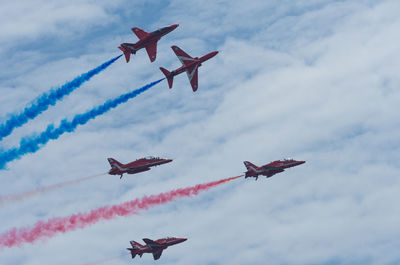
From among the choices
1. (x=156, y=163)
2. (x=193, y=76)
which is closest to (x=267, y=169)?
(x=156, y=163)

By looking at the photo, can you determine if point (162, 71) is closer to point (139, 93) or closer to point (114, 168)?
point (139, 93)

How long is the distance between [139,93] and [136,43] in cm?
1266

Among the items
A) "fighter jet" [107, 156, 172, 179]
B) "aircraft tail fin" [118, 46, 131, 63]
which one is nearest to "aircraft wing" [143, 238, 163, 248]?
Result: "fighter jet" [107, 156, 172, 179]

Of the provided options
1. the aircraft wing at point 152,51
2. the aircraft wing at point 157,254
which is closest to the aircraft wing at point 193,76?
the aircraft wing at point 152,51

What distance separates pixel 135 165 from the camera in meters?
130

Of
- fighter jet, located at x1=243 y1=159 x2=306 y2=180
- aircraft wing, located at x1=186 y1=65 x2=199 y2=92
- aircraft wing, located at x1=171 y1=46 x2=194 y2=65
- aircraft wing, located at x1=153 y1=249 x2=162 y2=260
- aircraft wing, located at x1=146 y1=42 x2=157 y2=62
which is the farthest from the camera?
aircraft wing, located at x1=171 y1=46 x2=194 y2=65

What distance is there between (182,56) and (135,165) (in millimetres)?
28828

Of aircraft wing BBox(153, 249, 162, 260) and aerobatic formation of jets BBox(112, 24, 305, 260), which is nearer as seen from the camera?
aerobatic formation of jets BBox(112, 24, 305, 260)

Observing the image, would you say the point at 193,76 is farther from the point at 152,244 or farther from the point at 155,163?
the point at 152,244

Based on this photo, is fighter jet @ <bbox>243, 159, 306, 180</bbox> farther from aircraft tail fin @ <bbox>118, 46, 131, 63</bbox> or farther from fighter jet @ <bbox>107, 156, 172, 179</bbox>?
aircraft tail fin @ <bbox>118, 46, 131, 63</bbox>

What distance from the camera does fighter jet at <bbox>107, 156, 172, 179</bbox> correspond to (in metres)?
129

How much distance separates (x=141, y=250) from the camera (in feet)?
443

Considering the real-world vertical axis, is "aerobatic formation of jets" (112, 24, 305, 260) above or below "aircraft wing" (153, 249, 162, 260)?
above

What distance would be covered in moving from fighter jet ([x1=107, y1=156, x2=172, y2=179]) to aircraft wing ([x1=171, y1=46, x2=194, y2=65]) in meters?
24.4
